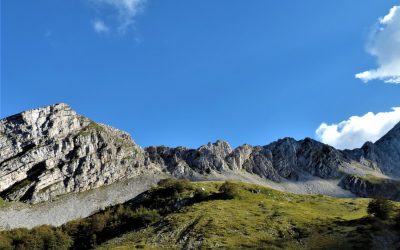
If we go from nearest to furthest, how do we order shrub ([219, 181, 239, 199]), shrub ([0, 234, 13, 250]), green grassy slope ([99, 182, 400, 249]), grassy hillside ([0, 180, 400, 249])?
1. green grassy slope ([99, 182, 400, 249])
2. grassy hillside ([0, 180, 400, 249])
3. shrub ([0, 234, 13, 250])
4. shrub ([219, 181, 239, 199])

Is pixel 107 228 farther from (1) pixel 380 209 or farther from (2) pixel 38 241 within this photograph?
(1) pixel 380 209

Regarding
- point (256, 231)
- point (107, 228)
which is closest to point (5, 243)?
point (107, 228)

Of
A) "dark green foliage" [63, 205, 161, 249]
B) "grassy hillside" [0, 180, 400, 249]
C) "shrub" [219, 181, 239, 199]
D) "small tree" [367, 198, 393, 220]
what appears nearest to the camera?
"grassy hillside" [0, 180, 400, 249]

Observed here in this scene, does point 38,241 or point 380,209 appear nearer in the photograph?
point 380,209

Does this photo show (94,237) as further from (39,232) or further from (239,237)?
(239,237)

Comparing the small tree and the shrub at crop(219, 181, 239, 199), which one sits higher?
the shrub at crop(219, 181, 239, 199)

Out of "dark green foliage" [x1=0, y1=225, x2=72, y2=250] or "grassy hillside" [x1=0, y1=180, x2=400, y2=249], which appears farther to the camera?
"dark green foliage" [x1=0, y1=225, x2=72, y2=250]

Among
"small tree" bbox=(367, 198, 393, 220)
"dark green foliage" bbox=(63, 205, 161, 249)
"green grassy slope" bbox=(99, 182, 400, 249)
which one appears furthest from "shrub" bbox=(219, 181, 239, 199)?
"small tree" bbox=(367, 198, 393, 220)

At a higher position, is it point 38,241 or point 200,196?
point 200,196

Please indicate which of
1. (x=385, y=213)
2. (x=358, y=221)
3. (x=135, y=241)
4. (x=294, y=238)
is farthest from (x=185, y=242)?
(x=385, y=213)

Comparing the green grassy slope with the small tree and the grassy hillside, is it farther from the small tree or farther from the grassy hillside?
the small tree

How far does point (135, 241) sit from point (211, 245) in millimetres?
29056

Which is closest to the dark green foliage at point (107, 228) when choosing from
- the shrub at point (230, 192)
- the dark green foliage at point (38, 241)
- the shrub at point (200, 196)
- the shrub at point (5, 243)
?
the dark green foliage at point (38, 241)

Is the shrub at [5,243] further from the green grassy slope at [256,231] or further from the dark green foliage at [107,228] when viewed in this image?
the green grassy slope at [256,231]
